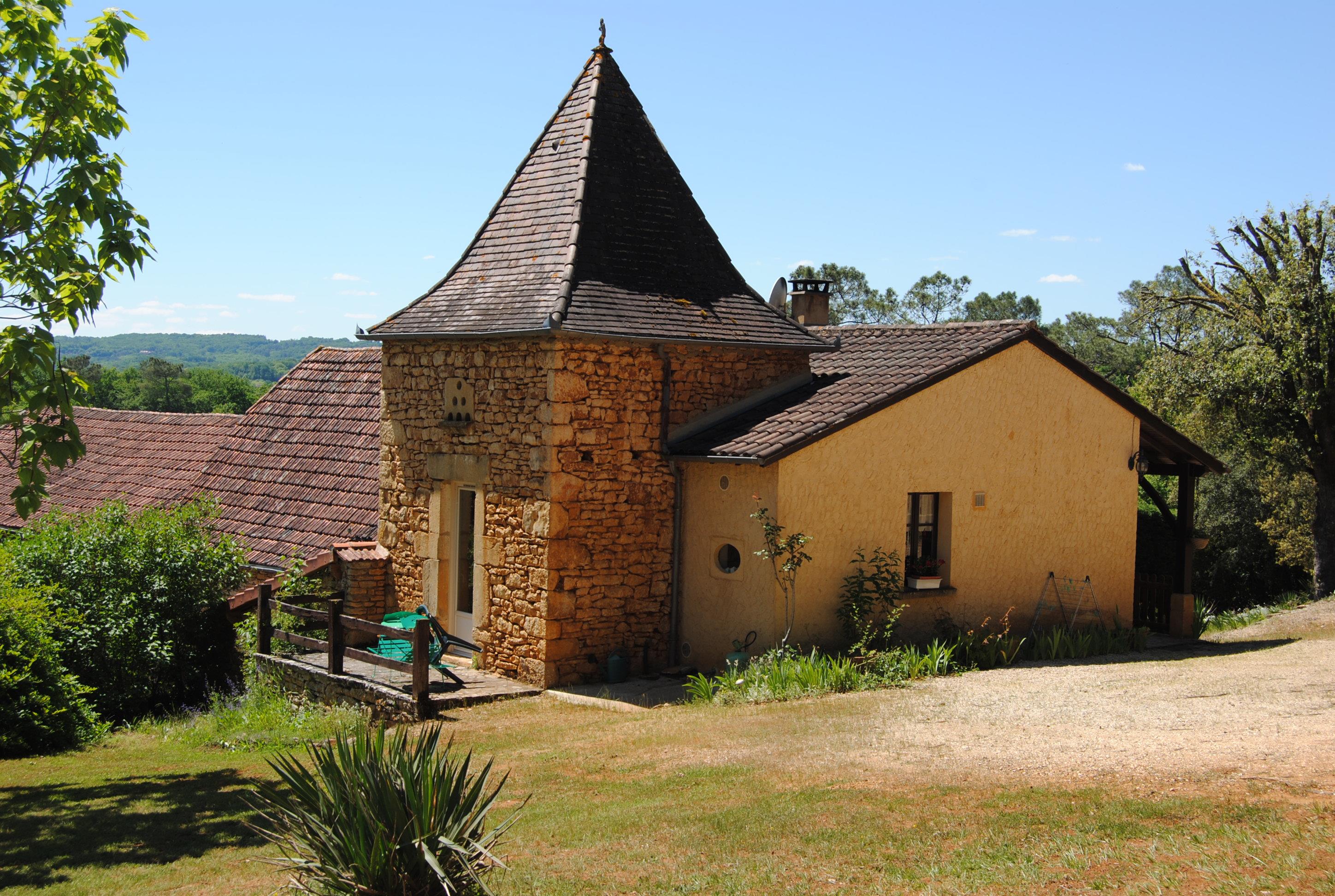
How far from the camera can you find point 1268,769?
7289 mm

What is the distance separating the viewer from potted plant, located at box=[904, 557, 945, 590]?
44.7 feet

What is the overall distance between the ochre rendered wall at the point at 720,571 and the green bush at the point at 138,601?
620 centimetres

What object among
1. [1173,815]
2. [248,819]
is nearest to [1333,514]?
[1173,815]

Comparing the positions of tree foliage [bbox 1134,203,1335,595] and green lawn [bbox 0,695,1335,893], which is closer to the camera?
green lawn [bbox 0,695,1335,893]

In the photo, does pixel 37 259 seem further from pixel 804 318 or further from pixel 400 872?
pixel 804 318

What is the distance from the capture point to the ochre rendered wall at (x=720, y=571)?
1243 cm

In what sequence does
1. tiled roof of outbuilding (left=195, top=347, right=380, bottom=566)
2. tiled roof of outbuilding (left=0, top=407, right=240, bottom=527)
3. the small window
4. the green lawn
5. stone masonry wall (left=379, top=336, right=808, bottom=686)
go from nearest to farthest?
1. the green lawn
2. stone masonry wall (left=379, top=336, right=808, bottom=686)
3. the small window
4. tiled roof of outbuilding (left=195, top=347, right=380, bottom=566)
5. tiled roof of outbuilding (left=0, top=407, right=240, bottom=527)

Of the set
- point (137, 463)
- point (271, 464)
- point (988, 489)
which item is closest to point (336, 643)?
point (271, 464)

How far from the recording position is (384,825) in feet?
17.6

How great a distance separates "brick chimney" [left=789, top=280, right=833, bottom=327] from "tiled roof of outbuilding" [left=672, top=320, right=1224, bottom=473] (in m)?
1.02

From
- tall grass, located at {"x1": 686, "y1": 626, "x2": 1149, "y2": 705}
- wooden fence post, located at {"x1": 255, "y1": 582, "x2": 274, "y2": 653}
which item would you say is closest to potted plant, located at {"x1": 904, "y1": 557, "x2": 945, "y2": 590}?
tall grass, located at {"x1": 686, "y1": 626, "x2": 1149, "y2": 705}

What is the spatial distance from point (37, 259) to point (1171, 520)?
1689 cm

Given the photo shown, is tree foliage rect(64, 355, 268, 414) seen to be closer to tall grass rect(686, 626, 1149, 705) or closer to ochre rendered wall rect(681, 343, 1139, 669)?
ochre rendered wall rect(681, 343, 1139, 669)

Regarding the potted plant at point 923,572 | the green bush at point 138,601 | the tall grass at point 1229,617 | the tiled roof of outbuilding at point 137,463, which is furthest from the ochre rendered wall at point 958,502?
the tiled roof of outbuilding at point 137,463
